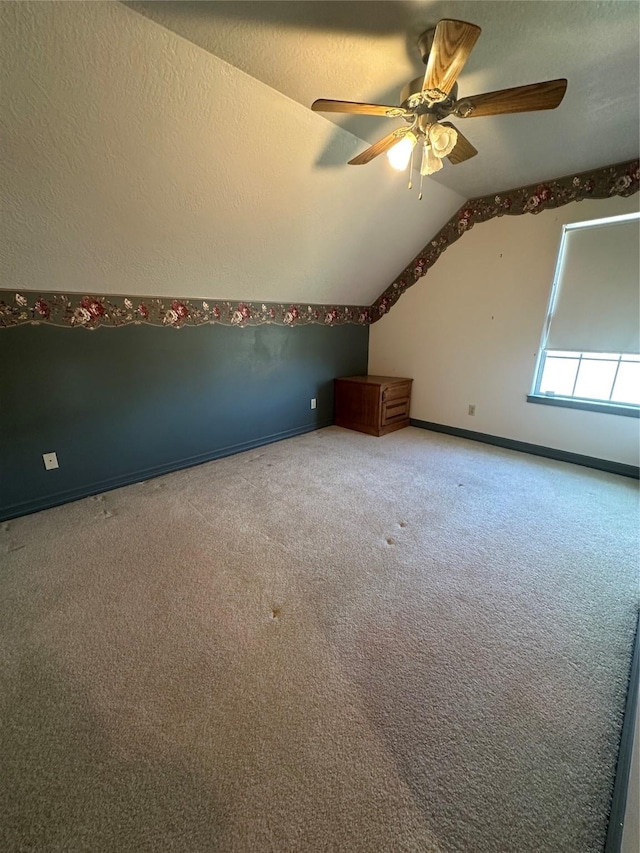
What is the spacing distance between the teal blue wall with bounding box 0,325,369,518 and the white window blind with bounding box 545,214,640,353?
2286mm

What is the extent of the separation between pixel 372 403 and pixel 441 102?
2.63 m

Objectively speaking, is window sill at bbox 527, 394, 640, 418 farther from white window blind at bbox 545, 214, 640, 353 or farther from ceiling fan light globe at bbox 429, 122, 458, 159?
ceiling fan light globe at bbox 429, 122, 458, 159

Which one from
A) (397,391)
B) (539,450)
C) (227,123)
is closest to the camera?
(227,123)

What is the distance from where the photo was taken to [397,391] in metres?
3.96

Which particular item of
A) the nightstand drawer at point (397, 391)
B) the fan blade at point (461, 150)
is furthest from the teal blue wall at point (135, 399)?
the fan blade at point (461, 150)

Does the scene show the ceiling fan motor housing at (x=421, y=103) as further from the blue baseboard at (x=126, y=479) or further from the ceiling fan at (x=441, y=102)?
the blue baseboard at (x=126, y=479)

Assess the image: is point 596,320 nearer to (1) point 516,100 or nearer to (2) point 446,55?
(1) point 516,100

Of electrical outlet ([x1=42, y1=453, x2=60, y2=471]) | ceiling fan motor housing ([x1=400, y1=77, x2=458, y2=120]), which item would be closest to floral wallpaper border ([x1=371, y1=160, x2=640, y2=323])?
ceiling fan motor housing ([x1=400, y1=77, x2=458, y2=120])

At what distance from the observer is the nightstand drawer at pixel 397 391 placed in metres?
3.81

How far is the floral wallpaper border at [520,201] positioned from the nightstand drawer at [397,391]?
101cm

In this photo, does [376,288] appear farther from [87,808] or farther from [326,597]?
[87,808]

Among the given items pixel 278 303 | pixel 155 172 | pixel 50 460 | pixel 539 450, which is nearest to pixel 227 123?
pixel 155 172

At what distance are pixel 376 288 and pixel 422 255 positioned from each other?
59 cm

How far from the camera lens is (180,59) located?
4.92ft
